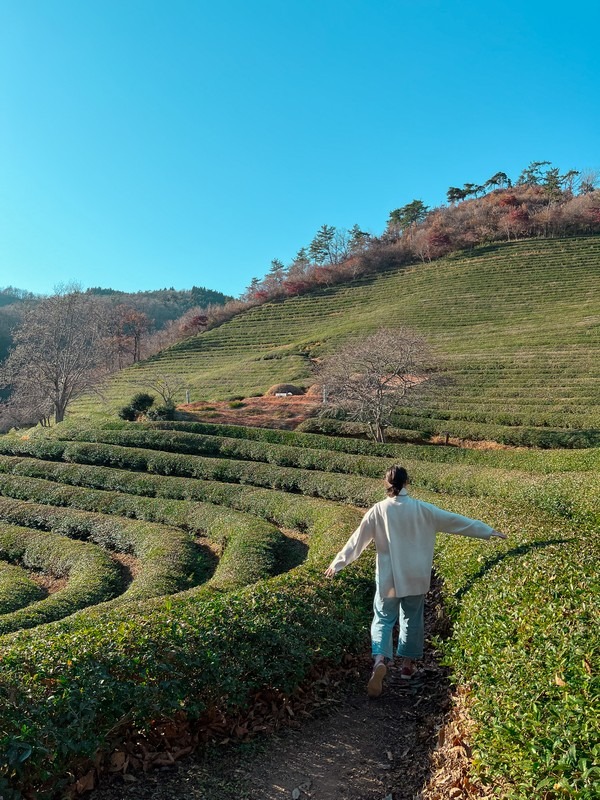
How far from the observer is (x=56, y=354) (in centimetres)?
3319

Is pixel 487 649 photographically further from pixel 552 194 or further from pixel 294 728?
pixel 552 194

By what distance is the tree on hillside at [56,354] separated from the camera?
108 ft

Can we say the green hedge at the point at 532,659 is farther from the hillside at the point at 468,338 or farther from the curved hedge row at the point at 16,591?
the hillside at the point at 468,338

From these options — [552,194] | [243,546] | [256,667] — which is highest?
[552,194]

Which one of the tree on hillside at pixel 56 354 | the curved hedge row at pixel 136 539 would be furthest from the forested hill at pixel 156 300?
the curved hedge row at pixel 136 539

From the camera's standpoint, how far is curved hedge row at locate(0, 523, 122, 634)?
8648mm

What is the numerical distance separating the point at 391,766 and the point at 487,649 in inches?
46.6

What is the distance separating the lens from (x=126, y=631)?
428 centimetres

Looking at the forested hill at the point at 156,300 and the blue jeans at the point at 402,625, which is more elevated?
the forested hill at the point at 156,300

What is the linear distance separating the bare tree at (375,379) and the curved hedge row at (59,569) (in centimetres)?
1574

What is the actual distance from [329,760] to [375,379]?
2358 cm

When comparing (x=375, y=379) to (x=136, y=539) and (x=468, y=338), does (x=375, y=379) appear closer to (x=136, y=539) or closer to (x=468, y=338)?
(x=136, y=539)

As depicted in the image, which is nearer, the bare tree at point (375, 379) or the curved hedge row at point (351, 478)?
the curved hedge row at point (351, 478)

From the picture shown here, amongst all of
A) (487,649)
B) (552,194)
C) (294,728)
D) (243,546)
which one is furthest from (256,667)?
(552,194)
